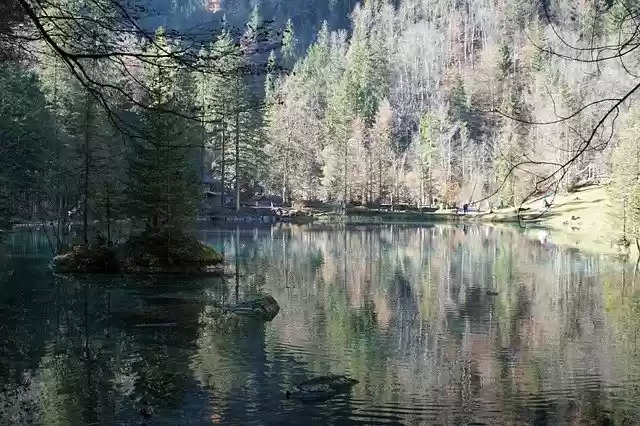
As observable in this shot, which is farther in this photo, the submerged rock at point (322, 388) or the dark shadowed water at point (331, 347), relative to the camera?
the submerged rock at point (322, 388)

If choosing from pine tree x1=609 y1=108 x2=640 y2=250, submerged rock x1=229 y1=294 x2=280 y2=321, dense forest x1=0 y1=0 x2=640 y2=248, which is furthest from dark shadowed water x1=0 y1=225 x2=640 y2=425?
pine tree x1=609 y1=108 x2=640 y2=250

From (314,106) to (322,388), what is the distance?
296ft

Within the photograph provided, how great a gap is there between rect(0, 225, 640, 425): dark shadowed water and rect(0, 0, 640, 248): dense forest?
12.7 feet

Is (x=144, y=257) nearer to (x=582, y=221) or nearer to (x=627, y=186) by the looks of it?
(x=627, y=186)

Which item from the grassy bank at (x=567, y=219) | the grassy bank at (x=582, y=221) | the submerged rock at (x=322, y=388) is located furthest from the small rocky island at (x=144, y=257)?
the grassy bank at (x=567, y=219)

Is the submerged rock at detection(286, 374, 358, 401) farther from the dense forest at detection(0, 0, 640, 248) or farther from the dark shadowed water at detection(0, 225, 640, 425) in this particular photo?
the dense forest at detection(0, 0, 640, 248)

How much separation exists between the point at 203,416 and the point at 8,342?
6.18 metres

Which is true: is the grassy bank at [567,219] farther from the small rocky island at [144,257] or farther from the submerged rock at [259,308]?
the submerged rock at [259,308]

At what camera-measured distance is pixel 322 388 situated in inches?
399

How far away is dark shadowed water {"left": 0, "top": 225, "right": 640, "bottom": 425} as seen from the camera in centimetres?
948

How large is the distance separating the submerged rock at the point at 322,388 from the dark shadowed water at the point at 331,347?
207 millimetres

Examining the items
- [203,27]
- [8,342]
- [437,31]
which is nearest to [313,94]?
[437,31]

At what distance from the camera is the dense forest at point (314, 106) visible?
5.42 metres

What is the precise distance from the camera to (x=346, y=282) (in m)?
22.5
